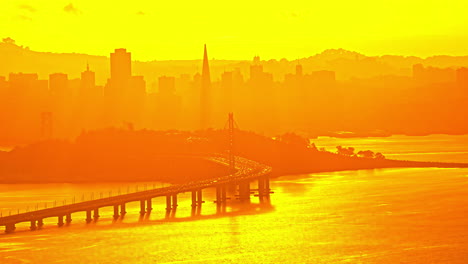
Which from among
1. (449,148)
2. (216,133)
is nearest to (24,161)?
(216,133)

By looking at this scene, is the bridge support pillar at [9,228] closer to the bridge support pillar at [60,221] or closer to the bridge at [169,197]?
the bridge at [169,197]

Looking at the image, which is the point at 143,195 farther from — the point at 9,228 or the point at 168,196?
the point at 9,228

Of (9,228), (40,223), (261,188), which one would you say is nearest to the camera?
(9,228)

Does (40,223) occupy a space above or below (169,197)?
below

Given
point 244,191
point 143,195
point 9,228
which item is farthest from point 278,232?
point 244,191

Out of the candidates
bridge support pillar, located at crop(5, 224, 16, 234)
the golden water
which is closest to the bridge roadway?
bridge support pillar, located at crop(5, 224, 16, 234)

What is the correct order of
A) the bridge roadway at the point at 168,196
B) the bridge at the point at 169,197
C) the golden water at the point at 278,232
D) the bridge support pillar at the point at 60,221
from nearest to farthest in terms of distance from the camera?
the golden water at the point at 278,232 → the bridge roadway at the point at 168,196 → the bridge at the point at 169,197 → the bridge support pillar at the point at 60,221

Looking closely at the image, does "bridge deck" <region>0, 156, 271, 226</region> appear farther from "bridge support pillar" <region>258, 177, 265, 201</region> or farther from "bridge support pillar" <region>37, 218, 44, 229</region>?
"bridge support pillar" <region>37, 218, 44, 229</region>

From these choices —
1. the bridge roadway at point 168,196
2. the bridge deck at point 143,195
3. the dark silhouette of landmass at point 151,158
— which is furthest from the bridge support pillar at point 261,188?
the dark silhouette of landmass at point 151,158
